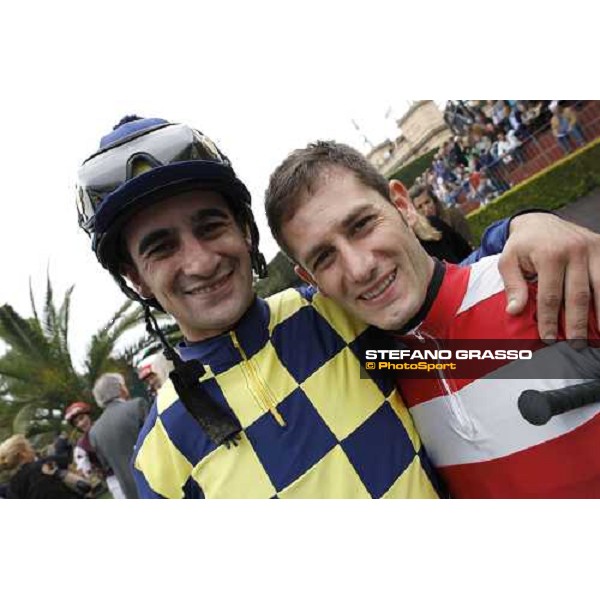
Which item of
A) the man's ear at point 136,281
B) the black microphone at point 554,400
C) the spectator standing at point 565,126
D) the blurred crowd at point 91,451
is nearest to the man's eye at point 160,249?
the man's ear at point 136,281

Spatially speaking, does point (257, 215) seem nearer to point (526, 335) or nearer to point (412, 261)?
point (412, 261)

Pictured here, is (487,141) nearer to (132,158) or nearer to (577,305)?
(577,305)

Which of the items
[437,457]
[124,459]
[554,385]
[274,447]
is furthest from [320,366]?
[124,459]

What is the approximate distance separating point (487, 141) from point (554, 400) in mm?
752

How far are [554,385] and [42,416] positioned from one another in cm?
132

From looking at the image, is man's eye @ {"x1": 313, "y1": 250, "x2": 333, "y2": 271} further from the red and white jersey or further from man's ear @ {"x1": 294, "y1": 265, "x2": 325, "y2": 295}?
the red and white jersey

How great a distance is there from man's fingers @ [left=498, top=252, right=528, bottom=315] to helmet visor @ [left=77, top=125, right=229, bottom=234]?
57 cm

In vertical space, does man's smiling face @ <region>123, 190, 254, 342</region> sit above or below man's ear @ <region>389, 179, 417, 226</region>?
above

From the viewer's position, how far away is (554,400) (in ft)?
2.41

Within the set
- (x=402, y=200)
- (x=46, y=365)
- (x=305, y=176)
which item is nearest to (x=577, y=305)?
(x=402, y=200)

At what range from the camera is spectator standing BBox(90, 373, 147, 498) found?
1256 millimetres

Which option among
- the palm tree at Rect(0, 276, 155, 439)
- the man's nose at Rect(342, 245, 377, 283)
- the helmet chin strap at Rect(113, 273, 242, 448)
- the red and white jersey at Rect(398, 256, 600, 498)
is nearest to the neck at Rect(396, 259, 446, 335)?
the red and white jersey at Rect(398, 256, 600, 498)

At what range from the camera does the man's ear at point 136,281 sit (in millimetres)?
998

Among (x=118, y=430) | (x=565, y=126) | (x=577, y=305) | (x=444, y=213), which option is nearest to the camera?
→ (x=577, y=305)
